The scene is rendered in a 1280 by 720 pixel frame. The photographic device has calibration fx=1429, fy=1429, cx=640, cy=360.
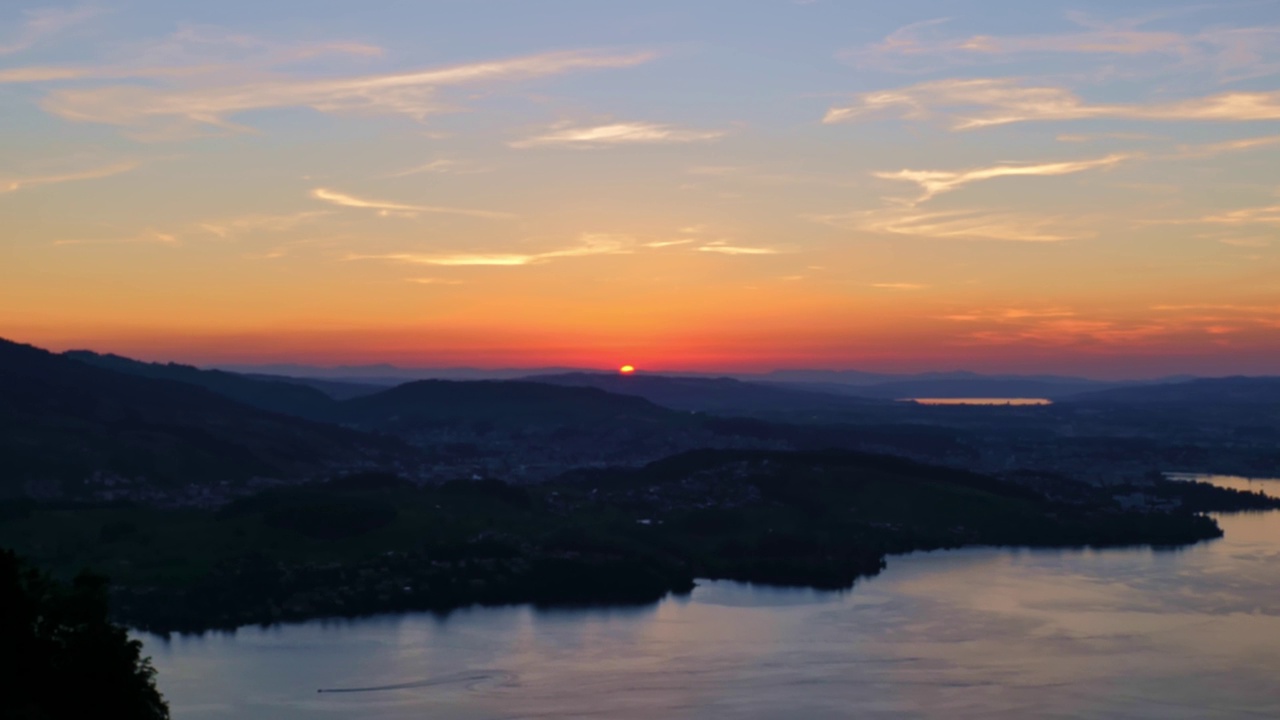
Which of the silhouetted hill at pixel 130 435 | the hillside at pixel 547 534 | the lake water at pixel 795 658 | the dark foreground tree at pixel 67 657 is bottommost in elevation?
the lake water at pixel 795 658

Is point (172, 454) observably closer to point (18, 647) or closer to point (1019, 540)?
A: point (1019, 540)

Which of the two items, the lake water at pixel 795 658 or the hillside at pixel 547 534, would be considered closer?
the lake water at pixel 795 658

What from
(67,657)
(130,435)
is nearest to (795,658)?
(67,657)

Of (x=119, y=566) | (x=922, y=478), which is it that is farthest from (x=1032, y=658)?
(x=922, y=478)

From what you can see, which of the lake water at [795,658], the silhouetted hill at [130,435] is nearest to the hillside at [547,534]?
the lake water at [795,658]

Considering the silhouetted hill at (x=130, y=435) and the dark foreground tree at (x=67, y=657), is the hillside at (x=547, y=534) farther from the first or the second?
the dark foreground tree at (x=67, y=657)

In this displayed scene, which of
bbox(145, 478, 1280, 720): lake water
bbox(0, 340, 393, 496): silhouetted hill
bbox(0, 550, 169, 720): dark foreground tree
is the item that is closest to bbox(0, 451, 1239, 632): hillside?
bbox(145, 478, 1280, 720): lake water
